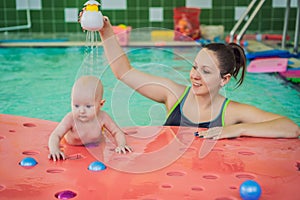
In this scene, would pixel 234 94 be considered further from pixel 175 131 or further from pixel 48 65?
pixel 48 65

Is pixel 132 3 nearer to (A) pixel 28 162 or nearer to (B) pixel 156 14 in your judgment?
(B) pixel 156 14

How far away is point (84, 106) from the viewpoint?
Answer: 1829 millimetres

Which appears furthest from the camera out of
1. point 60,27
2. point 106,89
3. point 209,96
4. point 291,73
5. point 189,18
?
point 60,27

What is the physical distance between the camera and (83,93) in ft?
5.85

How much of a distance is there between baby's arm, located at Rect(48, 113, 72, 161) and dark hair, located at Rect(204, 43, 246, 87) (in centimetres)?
74

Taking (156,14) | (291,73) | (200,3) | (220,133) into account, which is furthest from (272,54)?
(220,133)

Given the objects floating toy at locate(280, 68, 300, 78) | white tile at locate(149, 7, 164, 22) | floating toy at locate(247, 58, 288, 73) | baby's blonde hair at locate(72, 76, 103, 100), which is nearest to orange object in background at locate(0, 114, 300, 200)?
baby's blonde hair at locate(72, 76, 103, 100)

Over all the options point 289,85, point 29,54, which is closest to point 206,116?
point 289,85

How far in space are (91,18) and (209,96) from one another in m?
0.71

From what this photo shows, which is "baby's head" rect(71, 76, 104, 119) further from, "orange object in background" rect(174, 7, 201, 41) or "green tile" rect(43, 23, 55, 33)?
"green tile" rect(43, 23, 55, 33)

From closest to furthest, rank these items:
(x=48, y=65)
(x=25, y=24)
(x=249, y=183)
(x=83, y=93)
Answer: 1. (x=249, y=183)
2. (x=83, y=93)
3. (x=48, y=65)
4. (x=25, y=24)

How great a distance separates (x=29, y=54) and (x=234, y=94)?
10.5 ft

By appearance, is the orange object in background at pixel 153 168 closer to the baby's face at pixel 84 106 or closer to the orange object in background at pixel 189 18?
the baby's face at pixel 84 106

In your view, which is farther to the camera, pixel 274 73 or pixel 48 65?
pixel 48 65
